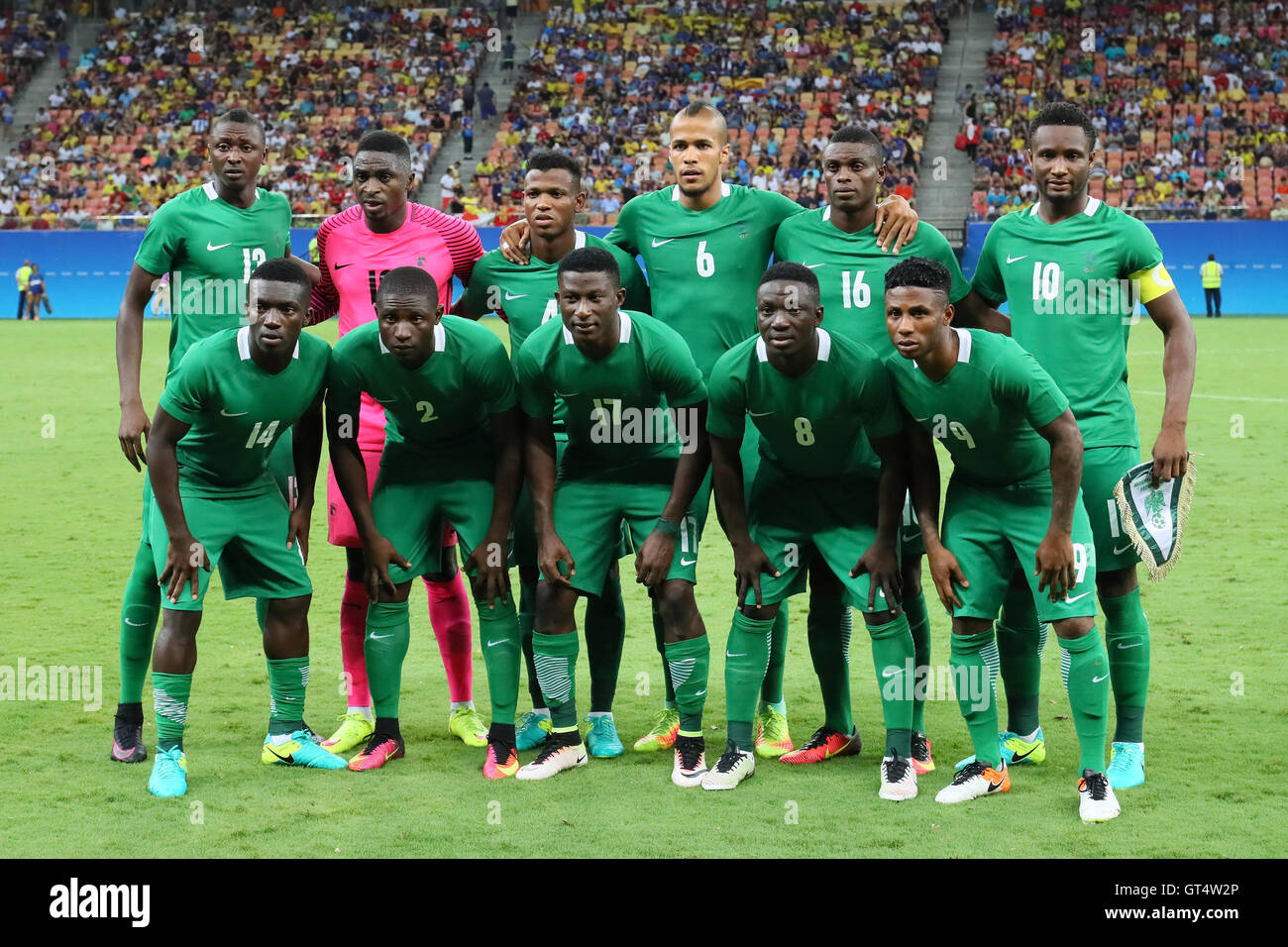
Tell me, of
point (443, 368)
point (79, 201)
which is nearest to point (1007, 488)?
Answer: point (443, 368)

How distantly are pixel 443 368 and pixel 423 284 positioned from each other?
0.35 metres

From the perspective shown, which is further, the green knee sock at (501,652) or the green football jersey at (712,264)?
the green football jersey at (712,264)

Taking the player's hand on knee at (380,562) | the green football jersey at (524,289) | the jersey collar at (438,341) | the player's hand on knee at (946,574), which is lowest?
the player's hand on knee at (380,562)

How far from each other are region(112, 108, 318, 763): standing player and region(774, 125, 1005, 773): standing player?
211 centimetres

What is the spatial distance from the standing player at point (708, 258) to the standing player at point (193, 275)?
3.75 feet

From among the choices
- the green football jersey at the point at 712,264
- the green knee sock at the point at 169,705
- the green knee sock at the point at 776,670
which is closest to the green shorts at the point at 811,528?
the green knee sock at the point at 776,670

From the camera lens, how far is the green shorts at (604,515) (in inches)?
232

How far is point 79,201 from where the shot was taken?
121 ft

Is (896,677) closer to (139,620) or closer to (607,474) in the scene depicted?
(607,474)

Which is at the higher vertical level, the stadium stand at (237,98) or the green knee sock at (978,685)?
the stadium stand at (237,98)

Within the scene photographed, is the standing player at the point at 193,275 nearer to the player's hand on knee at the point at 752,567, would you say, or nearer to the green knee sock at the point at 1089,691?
the player's hand on knee at the point at 752,567

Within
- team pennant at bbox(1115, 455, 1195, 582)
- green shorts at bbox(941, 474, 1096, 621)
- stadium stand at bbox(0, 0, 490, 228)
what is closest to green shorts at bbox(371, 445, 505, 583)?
green shorts at bbox(941, 474, 1096, 621)

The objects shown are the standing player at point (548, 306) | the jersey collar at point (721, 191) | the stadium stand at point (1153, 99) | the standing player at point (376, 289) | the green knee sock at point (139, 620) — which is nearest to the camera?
the green knee sock at point (139, 620)
